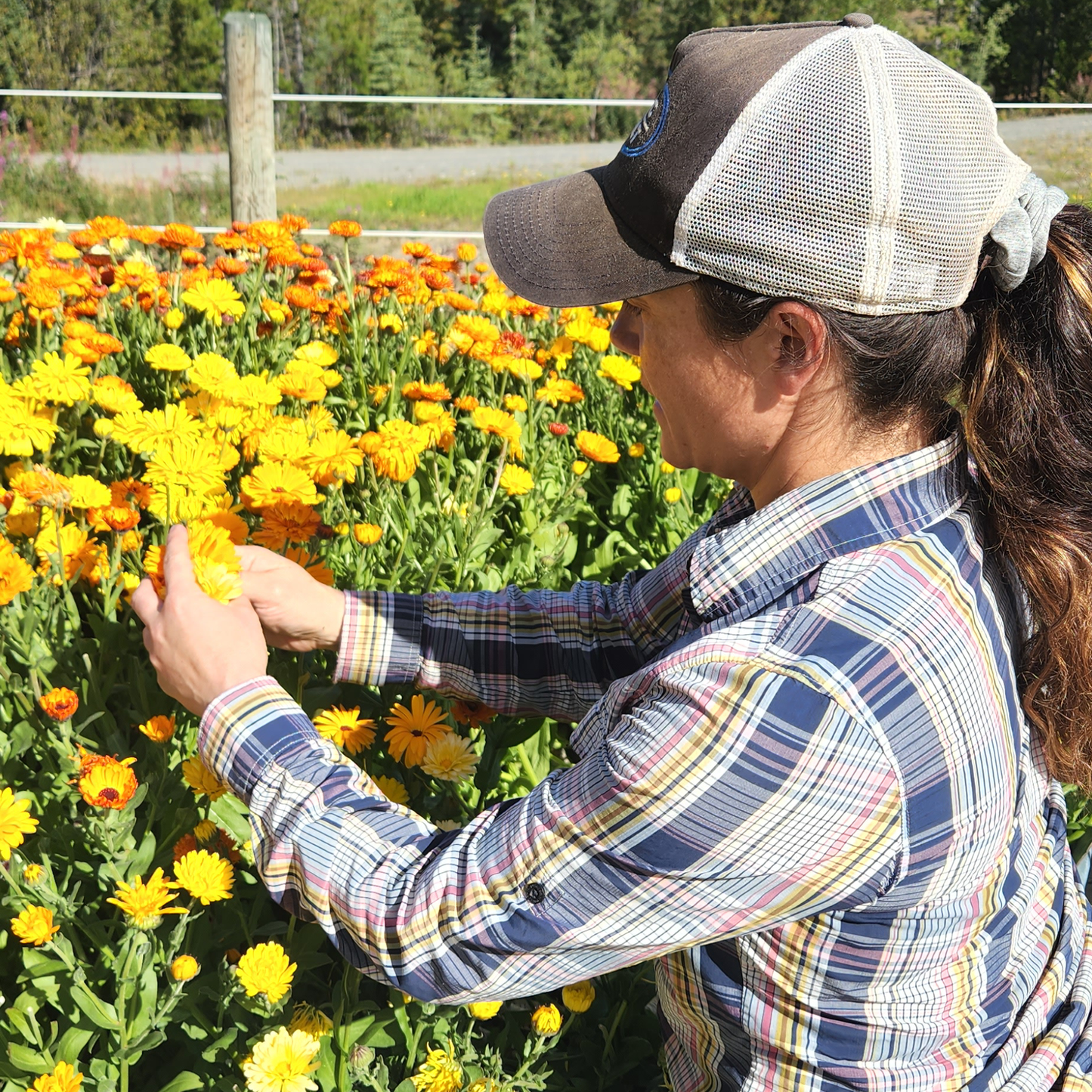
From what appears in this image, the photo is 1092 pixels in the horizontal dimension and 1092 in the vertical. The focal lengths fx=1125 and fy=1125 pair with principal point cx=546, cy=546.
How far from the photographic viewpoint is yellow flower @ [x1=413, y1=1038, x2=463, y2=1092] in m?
1.44

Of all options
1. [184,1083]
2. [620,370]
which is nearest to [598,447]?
[620,370]

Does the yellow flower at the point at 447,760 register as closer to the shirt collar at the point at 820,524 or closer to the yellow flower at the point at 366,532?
the yellow flower at the point at 366,532

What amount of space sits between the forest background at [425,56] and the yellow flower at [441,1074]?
1561 centimetres

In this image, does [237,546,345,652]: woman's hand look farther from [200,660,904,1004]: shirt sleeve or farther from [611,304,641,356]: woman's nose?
[611,304,641,356]: woman's nose

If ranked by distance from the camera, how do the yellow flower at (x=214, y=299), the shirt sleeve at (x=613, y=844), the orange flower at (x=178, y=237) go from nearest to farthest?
the shirt sleeve at (x=613, y=844) < the yellow flower at (x=214, y=299) < the orange flower at (x=178, y=237)

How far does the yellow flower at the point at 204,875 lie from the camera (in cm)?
133

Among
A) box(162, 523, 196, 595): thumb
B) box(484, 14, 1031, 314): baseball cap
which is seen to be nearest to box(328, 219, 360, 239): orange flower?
box(162, 523, 196, 595): thumb

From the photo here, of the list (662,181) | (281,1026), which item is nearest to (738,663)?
(662,181)

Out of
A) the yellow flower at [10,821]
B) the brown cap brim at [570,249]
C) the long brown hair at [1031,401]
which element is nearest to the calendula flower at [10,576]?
the yellow flower at [10,821]

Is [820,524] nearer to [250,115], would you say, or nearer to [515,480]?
[515,480]

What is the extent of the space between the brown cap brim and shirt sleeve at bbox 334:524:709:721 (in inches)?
18.1

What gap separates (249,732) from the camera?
110 cm

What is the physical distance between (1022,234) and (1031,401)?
Answer: 16cm

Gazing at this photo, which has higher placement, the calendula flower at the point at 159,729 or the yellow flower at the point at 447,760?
the calendula flower at the point at 159,729
